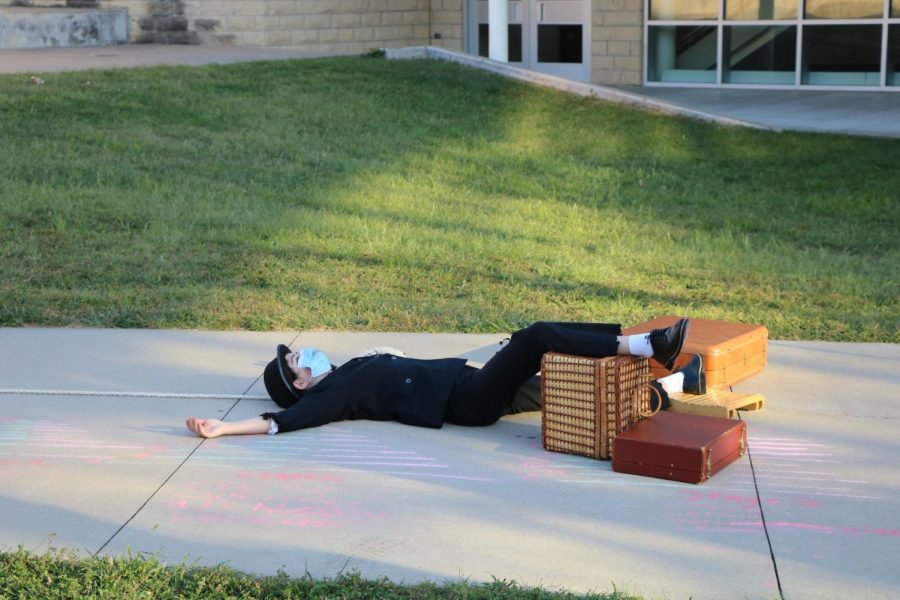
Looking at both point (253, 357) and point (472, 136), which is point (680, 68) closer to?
point (472, 136)

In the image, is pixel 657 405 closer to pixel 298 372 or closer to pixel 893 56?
pixel 298 372

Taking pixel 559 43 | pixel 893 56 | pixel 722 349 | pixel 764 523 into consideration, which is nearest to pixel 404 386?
pixel 722 349

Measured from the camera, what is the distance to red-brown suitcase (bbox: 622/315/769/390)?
573 cm

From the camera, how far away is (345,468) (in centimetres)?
497

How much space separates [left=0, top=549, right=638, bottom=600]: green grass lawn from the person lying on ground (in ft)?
4.42

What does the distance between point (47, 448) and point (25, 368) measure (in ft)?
4.57

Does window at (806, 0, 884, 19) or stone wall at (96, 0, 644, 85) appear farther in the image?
stone wall at (96, 0, 644, 85)

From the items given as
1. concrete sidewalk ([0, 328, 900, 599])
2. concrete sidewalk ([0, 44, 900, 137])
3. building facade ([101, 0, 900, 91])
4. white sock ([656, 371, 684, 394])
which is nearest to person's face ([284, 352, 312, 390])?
concrete sidewalk ([0, 328, 900, 599])

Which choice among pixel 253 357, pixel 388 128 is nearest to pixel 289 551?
pixel 253 357

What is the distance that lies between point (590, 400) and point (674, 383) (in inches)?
30.0

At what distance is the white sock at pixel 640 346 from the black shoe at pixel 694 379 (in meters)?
0.62

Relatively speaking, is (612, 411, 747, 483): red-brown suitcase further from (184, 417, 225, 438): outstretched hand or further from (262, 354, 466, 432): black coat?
(184, 417, 225, 438): outstretched hand

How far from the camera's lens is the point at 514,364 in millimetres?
5262

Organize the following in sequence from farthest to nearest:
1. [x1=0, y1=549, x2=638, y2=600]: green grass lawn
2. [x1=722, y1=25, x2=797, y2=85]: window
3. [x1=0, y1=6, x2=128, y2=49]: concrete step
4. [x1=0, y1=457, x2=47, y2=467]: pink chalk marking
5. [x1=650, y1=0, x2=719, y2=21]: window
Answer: [x1=0, y1=6, x2=128, y2=49]: concrete step < [x1=650, y1=0, x2=719, y2=21]: window < [x1=722, y1=25, x2=797, y2=85]: window < [x1=0, y1=457, x2=47, y2=467]: pink chalk marking < [x1=0, y1=549, x2=638, y2=600]: green grass lawn
